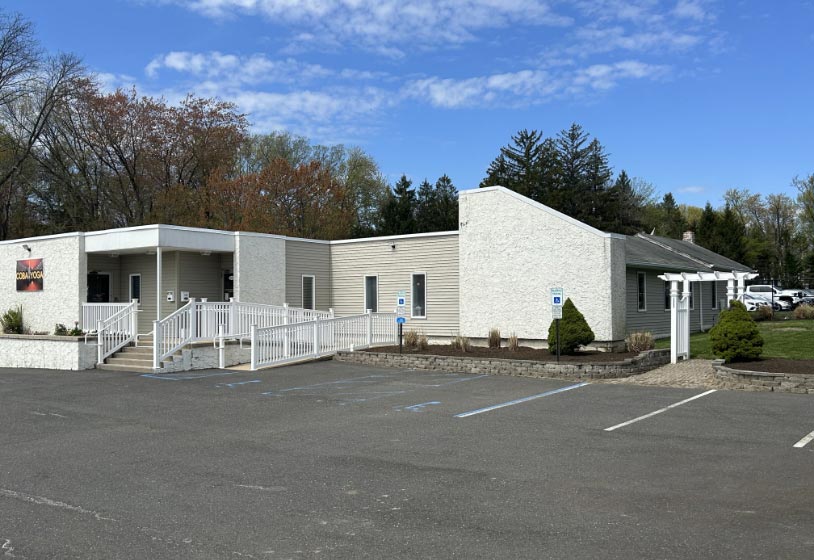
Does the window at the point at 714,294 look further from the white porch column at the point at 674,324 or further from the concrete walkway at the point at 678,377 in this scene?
the concrete walkway at the point at 678,377

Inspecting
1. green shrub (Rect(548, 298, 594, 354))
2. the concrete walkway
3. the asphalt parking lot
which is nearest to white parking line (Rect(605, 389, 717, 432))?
the asphalt parking lot

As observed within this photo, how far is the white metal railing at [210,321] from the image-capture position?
18.0 metres

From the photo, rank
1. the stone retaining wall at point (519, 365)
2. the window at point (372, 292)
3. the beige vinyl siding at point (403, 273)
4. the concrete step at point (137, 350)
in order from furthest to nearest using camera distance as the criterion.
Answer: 1. the window at point (372, 292)
2. the beige vinyl siding at point (403, 273)
3. the concrete step at point (137, 350)
4. the stone retaining wall at point (519, 365)

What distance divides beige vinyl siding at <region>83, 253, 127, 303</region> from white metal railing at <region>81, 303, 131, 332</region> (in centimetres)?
262

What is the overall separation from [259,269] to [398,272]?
455 cm

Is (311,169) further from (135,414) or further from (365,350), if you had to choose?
(135,414)

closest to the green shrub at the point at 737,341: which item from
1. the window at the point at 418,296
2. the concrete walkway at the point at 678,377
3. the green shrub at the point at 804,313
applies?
the concrete walkway at the point at 678,377

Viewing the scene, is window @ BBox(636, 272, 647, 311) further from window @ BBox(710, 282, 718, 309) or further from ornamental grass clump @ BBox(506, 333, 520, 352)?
window @ BBox(710, 282, 718, 309)

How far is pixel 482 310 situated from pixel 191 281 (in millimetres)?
9499

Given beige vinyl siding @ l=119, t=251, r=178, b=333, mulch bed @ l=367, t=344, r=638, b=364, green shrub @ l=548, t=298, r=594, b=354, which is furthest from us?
beige vinyl siding @ l=119, t=251, r=178, b=333

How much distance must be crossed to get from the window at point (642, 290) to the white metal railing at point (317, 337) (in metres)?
8.03

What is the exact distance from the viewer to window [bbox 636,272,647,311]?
22.5 m

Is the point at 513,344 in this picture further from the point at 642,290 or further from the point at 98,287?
the point at 98,287

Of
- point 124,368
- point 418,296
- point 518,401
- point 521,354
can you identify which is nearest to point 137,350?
point 124,368
